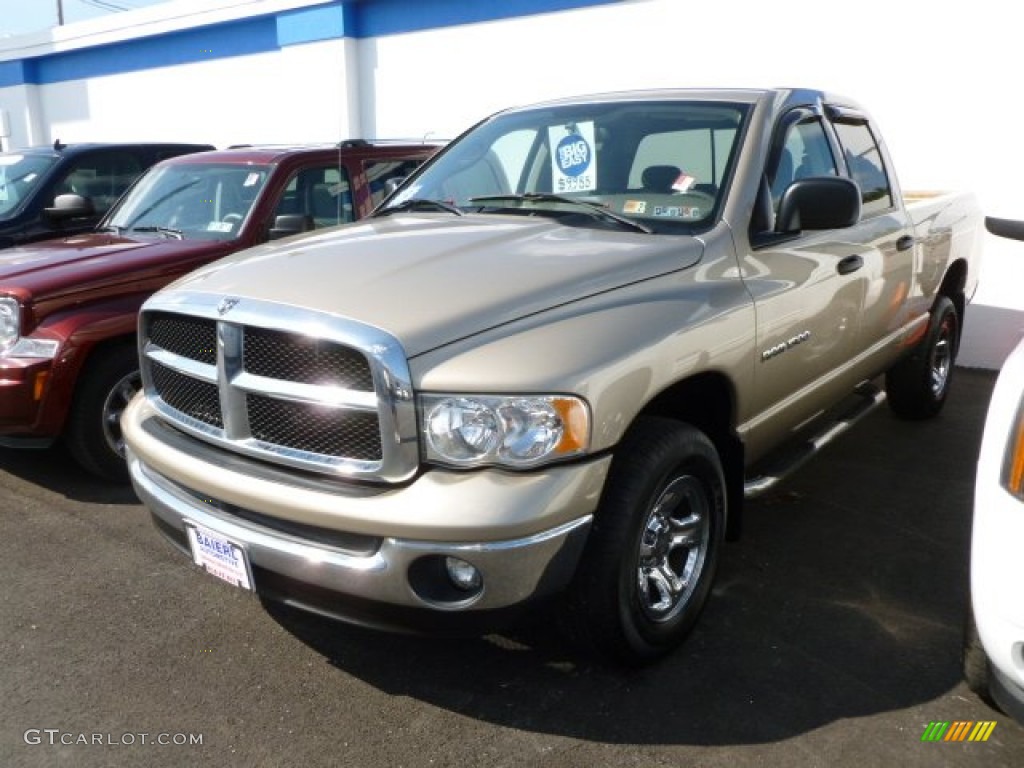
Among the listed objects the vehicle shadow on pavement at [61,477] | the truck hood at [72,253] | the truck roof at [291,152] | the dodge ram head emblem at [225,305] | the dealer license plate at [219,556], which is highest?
the truck roof at [291,152]

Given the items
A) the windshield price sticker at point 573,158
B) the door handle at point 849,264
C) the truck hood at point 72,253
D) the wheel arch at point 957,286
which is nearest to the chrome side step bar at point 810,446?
the door handle at point 849,264

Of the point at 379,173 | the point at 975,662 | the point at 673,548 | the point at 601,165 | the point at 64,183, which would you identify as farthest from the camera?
the point at 64,183

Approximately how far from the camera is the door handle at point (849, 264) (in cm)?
375

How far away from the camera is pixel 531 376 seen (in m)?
2.34

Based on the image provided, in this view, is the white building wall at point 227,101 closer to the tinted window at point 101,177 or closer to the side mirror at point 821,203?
the tinted window at point 101,177

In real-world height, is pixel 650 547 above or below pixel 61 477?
above

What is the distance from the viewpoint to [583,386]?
2.37 m

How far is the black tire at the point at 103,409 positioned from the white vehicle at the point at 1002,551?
380 cm

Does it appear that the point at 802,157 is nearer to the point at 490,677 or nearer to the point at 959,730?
the point at 959,730

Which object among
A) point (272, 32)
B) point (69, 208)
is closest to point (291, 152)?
point (69, 208)

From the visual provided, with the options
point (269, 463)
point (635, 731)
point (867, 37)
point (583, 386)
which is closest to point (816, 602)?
point (635, 731)

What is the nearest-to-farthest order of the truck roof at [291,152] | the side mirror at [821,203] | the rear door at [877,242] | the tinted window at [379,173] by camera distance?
the side mirror at [821,203], the rear door at [877,242], the truck roof at [291,152], the tinted window at [379,173]

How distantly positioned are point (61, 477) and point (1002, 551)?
15.1ft

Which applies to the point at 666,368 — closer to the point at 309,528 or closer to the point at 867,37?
the point at 309,528
